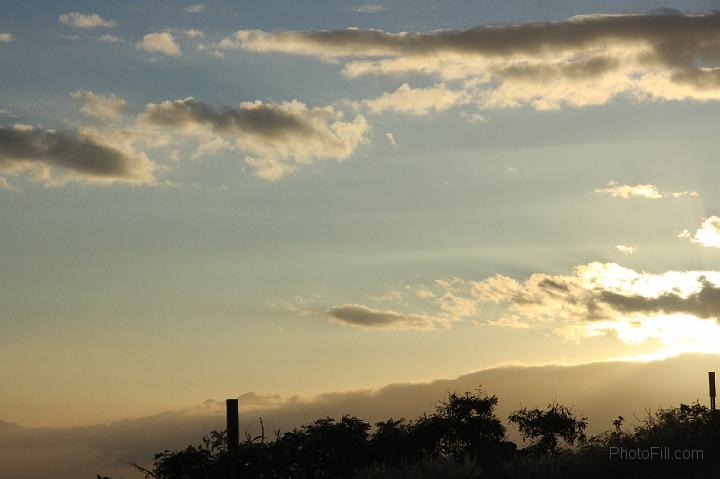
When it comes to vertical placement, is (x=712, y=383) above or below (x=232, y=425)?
above

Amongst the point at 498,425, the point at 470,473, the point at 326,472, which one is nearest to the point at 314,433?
the point at 326,472

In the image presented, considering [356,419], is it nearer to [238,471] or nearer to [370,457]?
[370,457]

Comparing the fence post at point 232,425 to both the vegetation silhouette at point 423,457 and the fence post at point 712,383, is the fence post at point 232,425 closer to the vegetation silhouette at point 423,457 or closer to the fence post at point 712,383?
the vegetation silhouette at point 423,457

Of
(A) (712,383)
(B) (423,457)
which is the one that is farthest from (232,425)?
(A) (712,383)

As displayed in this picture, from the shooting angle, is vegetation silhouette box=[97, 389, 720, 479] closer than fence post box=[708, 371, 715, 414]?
Yes

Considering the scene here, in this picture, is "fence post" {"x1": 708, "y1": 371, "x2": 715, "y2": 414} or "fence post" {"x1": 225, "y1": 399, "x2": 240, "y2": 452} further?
"fence post" {"x1": 708, "y1": 371, "x2": 715, "y2": 414}

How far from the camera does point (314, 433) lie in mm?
43375

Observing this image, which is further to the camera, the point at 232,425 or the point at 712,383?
the point at 712,383

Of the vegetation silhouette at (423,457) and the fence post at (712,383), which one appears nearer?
the vegetation silhouette at (423,457)

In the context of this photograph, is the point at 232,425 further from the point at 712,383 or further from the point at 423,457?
the point at 712,383

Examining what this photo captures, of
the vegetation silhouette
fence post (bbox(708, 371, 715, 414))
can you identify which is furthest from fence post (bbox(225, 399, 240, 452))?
fence post (bbox(708, 371, 715, 414))

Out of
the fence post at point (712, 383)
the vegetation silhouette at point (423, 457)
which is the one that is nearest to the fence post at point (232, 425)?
the vegetation silhouette at point (423, 457)

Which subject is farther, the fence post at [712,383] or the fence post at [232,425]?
the fence post at [712,383]

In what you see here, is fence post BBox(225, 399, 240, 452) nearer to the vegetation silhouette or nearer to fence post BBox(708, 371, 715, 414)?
the vegetation silhouette
